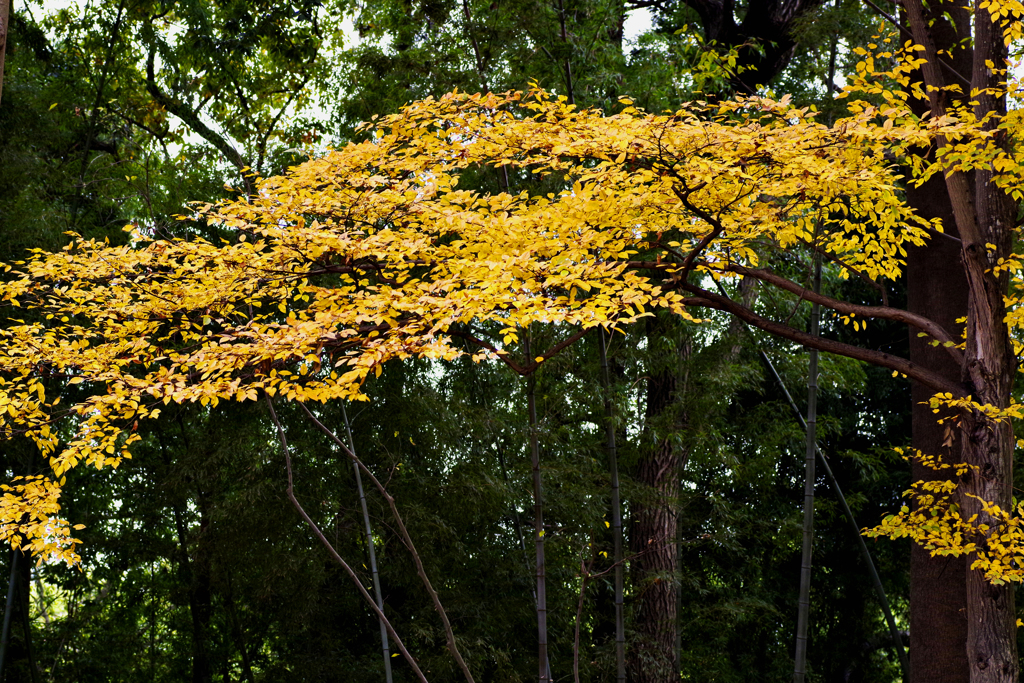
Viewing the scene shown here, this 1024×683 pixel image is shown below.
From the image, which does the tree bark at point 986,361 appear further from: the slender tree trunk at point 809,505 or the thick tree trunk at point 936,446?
the slender tree trunk at point 809,505

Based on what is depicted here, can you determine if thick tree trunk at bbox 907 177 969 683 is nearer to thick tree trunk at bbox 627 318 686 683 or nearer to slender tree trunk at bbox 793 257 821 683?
slender tree trunk at bbox 793 257 821 683

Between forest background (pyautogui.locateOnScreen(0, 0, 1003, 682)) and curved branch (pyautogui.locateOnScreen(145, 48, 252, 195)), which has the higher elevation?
curved branch (pyautogui.locateOnScreen(145, 48, 252, 195))

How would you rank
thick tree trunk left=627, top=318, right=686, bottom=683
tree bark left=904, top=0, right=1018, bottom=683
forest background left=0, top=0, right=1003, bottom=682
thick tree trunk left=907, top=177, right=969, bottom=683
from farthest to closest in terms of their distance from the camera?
thick tree trunk left=627, top=318, right=686, bottom=683 < forest background left=0, top=0, right=1003, bottom=682 < thick tree trunk left=907, top=177, right=969, bottom=683 < tree bark left=904, top=0, right=1018, bottom=683

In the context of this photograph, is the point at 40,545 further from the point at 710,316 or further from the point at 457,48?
the point at 710,316

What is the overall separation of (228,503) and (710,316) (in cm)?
391

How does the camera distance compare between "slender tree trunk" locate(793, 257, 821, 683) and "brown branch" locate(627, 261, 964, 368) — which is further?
"slender tree trunk" locate(793, 257, 821, 683)

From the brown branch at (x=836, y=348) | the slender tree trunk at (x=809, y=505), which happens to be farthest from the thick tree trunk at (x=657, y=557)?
the brown branch at (x=836, y=348)

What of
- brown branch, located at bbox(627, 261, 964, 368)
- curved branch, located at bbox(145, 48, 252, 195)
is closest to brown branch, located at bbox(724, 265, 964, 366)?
brown branch, located at bbox(627, 261, 964, 368)

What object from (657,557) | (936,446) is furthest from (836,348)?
(657,557)

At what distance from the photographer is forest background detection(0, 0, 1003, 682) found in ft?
18.2

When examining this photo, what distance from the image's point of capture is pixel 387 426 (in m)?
5.74

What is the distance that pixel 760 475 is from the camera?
293 inches

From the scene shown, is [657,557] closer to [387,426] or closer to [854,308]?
[387,426]

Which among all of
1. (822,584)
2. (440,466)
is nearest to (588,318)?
(440,466)
